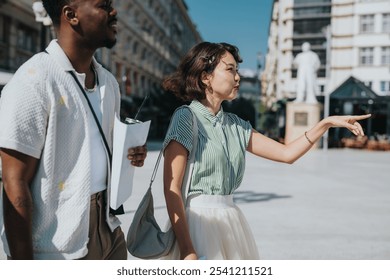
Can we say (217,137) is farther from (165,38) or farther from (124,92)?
(165,38)

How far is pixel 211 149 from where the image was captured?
188cm

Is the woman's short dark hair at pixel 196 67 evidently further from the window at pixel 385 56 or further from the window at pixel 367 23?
the window at pixel 385 56

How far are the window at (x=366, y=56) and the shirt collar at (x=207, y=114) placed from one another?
35100 millimetres

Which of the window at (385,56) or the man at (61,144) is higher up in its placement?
the window at (385,56)

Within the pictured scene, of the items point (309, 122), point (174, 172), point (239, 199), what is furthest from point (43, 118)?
point (309, 122)

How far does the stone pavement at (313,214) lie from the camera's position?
4281 mm

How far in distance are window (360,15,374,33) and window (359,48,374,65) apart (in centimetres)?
144

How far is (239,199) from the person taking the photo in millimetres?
7070

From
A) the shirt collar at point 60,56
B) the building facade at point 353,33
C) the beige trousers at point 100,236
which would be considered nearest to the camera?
the shirt collar at point 60,56

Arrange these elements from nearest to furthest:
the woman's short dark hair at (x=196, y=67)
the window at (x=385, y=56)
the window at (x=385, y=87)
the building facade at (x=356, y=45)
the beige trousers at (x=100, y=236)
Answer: the beige trousers at (x=100, y=236) → the woman's short dark hair at (x=196, y=67) → the building facade at (x=356, y=45) → the window at (x=385, y=56) → the window at (x=385, y=87)

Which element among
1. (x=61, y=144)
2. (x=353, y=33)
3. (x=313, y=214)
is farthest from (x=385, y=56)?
(x=61, y=144)

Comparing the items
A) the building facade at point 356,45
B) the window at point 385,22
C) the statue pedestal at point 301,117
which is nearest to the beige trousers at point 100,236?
the statue pedestal at point 301,117

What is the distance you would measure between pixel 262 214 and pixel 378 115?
101ft

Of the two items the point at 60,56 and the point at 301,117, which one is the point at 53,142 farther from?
Answer: the point at 301,117
